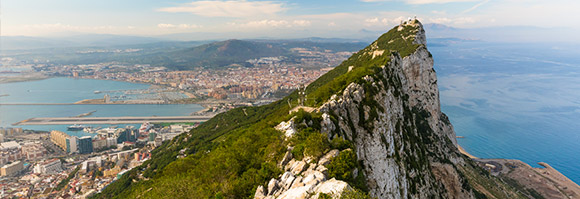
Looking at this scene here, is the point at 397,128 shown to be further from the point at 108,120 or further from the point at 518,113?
the point at 518,113

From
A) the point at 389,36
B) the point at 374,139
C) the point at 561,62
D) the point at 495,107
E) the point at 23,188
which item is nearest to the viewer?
the point at 374,139

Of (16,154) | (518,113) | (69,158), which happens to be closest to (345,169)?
(69,158)

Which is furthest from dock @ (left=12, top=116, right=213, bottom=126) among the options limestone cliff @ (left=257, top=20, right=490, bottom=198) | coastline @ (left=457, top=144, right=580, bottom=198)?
coastline @ (left=457, top=144, right=580, bottom=198)

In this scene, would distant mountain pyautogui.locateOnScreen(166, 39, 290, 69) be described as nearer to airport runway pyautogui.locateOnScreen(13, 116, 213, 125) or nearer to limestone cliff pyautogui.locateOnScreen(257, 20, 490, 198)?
airport runway pyautogui.locateOnScreen(13, 116, 213, 125)

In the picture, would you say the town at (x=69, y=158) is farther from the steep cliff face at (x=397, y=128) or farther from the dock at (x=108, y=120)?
the steep cliff face at (x=397, y=128)

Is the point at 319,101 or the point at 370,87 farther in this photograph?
the point at 370,87

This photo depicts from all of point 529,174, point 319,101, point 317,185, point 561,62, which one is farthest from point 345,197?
point 561,62

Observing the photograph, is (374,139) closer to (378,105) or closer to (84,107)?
(378,105)
